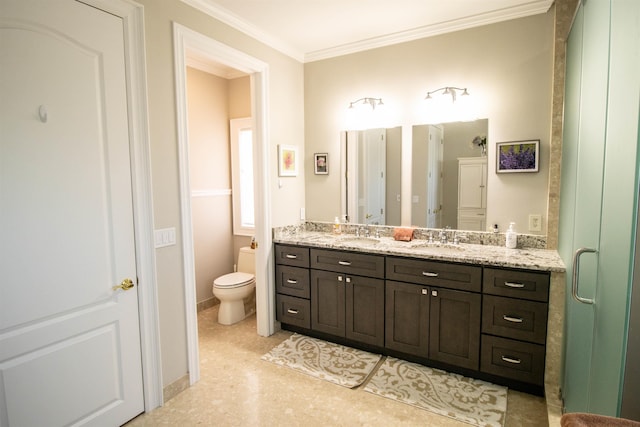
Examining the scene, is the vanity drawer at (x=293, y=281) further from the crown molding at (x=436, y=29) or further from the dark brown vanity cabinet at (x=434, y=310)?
the crown molding at (x=436, y=29)

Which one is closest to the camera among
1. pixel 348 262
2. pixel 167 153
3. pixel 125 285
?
pixel 125 285

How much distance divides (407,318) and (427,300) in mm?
222

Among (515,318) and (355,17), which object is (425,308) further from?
(355,17)

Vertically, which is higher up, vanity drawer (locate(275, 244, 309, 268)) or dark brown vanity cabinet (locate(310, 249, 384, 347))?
vanity drawer (locate(275, 244, 309, 268))

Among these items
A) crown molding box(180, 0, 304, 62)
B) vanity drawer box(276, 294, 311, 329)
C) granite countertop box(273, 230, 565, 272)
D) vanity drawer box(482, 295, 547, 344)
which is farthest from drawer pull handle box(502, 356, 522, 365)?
crown molding box(180, 0, 304, 62)

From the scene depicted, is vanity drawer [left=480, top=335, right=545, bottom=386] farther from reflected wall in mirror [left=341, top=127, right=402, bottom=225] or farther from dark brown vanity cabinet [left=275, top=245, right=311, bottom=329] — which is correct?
dark brown vanity cabinet [left=275, top=245, right=311, bottom=329]

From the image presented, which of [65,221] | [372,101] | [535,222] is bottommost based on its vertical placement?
[535,222]

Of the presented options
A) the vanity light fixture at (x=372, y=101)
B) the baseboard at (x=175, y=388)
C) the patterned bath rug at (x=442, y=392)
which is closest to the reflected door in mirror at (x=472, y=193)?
the vanity light fixture at (x=372, y=101)

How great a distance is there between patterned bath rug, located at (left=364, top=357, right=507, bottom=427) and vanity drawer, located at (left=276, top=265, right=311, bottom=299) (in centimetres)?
90

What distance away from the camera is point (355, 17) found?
2.73 meters

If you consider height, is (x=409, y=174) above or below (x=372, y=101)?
below

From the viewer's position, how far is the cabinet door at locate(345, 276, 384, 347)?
2760 millimetres

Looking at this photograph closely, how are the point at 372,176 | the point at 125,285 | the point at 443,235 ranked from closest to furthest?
1. the point at 125,285
2. the point at 443,235
3. the point at 372,176

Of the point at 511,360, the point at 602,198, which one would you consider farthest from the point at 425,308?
the point at 602,198
